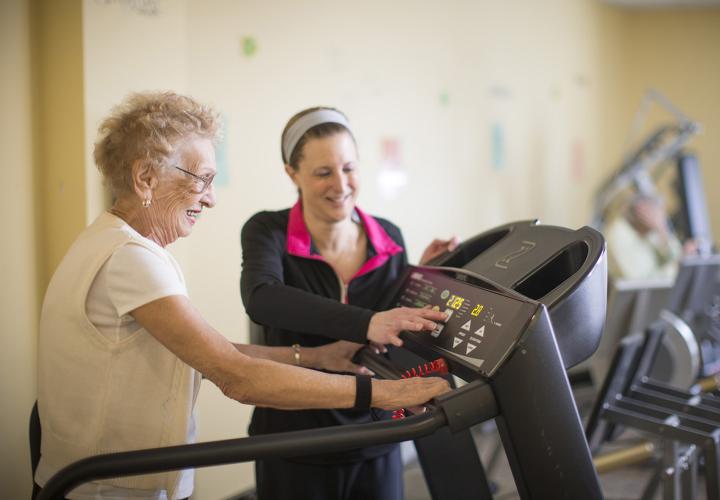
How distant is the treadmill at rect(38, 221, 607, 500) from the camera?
1.07 meters

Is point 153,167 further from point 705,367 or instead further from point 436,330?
point 705,367

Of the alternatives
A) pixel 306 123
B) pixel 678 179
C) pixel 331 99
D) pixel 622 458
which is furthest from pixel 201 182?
pixel 678 179

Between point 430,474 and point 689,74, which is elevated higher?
point 689,74

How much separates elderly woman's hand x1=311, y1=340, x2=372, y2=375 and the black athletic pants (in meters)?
0.23

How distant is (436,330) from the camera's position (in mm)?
1388

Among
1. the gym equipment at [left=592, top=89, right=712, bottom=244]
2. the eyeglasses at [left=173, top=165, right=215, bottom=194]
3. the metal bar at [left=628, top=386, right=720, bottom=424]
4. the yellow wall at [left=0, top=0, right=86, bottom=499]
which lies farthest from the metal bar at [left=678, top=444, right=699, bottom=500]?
the gym equipment at [left=592, top=89, right=712, bottom=244]

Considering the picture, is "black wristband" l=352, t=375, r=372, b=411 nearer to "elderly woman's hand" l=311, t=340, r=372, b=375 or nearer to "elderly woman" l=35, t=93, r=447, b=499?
"elderly woman" l=35, t=93, r=447, b=499

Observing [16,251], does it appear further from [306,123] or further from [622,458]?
[622,458]

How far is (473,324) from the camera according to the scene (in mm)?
1308

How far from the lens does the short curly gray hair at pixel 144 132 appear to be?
1.28m

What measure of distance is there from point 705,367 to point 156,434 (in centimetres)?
320

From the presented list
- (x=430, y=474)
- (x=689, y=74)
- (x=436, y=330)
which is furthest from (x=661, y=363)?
(x=689, y=74)

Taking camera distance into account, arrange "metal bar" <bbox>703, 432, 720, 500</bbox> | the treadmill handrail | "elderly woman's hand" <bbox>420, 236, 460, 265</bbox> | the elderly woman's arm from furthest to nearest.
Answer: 1. "metal bar" <bbox>703, 432, 720, 500</bbox>
2. "elderly woman's hand" <bbox>420, 236, 460, 265</bbox>
3. the elderly woman's arm
4. the treadmill handrail

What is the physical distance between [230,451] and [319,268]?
0.71 meters
